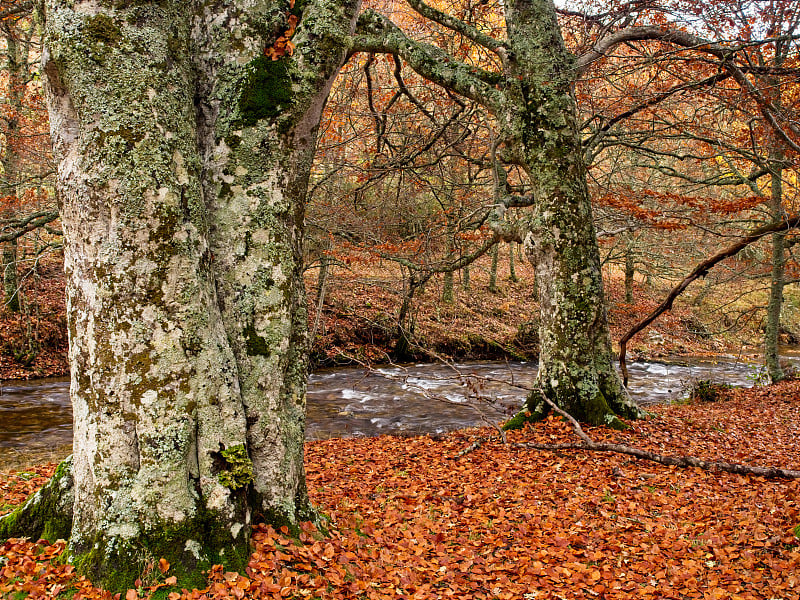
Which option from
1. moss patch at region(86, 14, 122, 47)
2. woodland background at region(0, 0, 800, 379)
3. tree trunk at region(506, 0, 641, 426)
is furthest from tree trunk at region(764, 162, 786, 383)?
moss patch at region(86, 14, 122, 47)

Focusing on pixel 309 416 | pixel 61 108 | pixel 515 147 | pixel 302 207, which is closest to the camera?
pixel 61 108

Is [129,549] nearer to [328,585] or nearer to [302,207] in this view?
[328,585]

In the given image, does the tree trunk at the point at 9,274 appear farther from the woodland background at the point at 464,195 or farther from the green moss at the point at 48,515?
the green moss at the point at 48,515

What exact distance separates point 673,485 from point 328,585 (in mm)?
3761

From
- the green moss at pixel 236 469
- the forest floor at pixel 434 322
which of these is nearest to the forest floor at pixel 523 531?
the green moss at pixel 236 469

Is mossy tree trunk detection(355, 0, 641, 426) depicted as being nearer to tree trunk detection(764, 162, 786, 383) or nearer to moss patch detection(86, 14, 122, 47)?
moss patch detection(86, 14, 122, 47)

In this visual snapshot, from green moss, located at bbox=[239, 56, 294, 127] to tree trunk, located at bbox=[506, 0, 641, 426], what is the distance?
4635 millimetres

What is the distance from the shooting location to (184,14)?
3342mm

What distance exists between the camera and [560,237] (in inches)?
284

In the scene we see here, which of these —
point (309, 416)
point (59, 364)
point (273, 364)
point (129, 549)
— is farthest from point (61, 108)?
point (59, 364)

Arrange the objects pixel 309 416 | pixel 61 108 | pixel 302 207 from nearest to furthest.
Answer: pixel 61 108, pixel 302 207, pixel 309 416

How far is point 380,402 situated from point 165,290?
9.50 meters

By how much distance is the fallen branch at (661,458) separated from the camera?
5.32 m

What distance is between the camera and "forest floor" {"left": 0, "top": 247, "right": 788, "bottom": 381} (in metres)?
13.2
